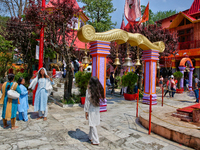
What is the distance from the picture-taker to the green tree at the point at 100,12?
2307cm

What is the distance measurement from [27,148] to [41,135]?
78cm

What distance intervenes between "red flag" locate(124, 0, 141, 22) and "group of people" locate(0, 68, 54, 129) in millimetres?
13316

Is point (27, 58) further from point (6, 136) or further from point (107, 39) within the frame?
point (6, 136)

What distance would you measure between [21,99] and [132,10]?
14.7m

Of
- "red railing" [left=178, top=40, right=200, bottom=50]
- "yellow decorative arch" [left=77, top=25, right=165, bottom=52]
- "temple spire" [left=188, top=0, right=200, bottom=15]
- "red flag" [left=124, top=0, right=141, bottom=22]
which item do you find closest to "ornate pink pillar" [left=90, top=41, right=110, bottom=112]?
"yellow decorative arch" [left=77, top=25, right=165, bottom=52]

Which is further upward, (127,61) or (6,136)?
(127,61)

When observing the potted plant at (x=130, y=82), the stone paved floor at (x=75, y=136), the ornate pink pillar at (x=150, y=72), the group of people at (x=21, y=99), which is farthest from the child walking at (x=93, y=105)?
the potted plant at (x=130, y=82)

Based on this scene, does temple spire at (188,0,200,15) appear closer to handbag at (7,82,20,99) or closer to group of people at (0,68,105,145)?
group of people at (0,68,105,145)

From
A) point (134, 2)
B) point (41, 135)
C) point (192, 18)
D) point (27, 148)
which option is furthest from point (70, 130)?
point (192, 18)

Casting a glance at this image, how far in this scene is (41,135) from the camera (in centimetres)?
436

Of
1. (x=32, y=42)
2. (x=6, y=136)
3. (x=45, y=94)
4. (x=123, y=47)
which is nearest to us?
(x=6, y=136)

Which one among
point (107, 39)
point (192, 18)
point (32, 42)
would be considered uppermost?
point (192, 18)

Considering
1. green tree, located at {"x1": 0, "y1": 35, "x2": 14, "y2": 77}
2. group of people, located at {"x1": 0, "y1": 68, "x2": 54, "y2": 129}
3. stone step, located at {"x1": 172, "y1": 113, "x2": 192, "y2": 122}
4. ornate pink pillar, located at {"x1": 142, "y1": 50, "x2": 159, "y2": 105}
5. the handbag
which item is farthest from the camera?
green tree, located at {"x1": 0, "y1": 35, "x2": 14, "y2": 77}

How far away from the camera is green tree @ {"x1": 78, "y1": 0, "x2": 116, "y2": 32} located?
23066 millimetres
